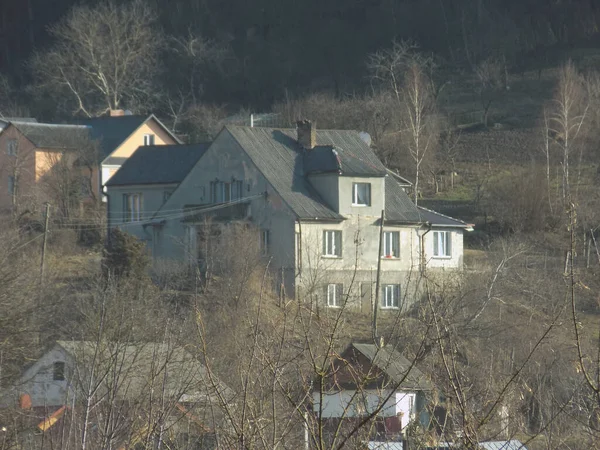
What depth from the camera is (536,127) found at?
2037 inches

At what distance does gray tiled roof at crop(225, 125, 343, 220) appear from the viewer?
35062 millimetres

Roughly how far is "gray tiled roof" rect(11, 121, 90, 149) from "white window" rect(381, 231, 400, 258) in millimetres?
17958

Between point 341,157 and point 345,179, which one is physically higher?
point 341,157

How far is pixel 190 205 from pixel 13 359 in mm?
17401

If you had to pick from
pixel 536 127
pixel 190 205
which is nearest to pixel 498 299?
pixel 190 205

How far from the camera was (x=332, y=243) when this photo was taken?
1391 inches

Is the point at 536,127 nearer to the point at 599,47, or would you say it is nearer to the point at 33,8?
the point at 599,47

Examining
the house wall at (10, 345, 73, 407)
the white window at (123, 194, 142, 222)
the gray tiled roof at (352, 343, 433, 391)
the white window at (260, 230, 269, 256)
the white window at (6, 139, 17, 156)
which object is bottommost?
the house wall at (10, 345, 73, 407)

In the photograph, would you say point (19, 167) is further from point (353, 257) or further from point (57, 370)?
point (57, 370)

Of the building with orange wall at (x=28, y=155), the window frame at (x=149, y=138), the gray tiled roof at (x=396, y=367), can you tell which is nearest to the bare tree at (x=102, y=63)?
the window frame at (x=149, y=138)

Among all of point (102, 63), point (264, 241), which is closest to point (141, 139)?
point (102, 63)

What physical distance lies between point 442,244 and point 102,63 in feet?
92.4

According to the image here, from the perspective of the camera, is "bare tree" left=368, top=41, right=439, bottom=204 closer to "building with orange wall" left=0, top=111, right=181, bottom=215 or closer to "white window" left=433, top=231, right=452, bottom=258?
"white window" left=433, top=231, right=452, bottom=258

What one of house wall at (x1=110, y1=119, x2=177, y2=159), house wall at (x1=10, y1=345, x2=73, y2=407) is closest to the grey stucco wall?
house wall at (x1=110, y1=119, x2=177, y2=159)
